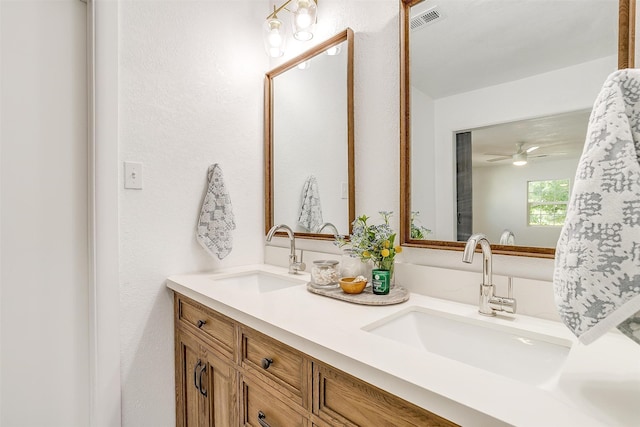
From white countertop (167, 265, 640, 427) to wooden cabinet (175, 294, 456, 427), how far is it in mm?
45

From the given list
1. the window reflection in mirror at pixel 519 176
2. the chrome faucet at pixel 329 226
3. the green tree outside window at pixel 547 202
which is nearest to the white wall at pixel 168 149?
the chrome faucet at pixel 329 226

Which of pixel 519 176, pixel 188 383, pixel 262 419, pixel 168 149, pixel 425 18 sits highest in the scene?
pixel 425 18

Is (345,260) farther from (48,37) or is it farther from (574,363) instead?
(48,37)

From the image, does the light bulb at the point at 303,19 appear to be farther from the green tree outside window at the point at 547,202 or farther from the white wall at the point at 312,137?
the green tree outside window at the point at 547,202

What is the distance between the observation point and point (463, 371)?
0.57 meters

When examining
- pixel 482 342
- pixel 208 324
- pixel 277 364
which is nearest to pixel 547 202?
pixel 482 342

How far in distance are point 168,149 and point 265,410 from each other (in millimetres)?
1140

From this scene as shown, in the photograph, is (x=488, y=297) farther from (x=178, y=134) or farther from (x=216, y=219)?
(x=178, y=134)

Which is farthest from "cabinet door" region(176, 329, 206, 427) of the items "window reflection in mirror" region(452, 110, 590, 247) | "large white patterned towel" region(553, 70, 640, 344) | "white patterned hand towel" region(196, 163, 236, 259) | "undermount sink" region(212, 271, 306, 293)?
"large white patterned towel" region(553, 70, 640, 344)

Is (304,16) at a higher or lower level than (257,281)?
higher

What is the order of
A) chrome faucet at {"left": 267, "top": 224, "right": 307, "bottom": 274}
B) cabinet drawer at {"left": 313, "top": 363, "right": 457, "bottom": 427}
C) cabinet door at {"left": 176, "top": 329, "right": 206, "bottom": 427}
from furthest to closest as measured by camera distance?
chrome faucet at {"left": 267, "top": 224, "right": 307, "bottom": 274} → cabinet door at {"left": 176, "top": 329, "right": 206, "bottom": 427} → cabinet drawer at {"left": 313, "top": 363, "right": 457, "bottom": 427}

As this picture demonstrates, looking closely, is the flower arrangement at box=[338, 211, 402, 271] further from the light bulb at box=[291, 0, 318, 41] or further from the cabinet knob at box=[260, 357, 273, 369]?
the light bulb at box=[291, 0, 318, 41]

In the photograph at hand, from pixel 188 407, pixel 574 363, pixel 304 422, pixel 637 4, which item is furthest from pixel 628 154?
pixel 188 407

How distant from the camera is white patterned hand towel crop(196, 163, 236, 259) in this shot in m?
1.51
